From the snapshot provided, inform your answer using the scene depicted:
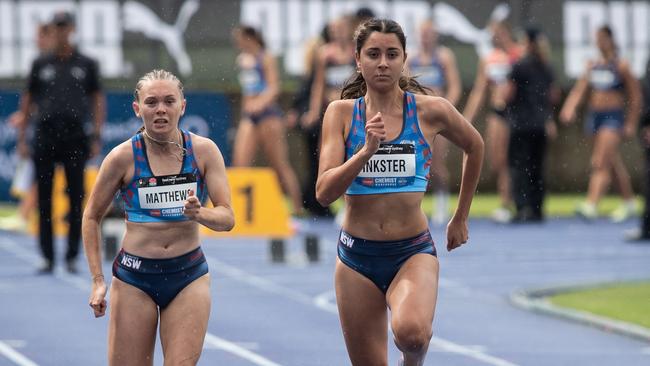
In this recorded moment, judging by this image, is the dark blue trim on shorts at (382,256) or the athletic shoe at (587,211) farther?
the athletic shoe at (587,211)

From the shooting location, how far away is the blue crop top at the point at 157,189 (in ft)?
22.8

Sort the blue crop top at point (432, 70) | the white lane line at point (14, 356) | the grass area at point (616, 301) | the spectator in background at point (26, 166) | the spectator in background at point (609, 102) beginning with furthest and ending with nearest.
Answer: the blue crop top at point (432, 70), the spectator in background at point (609, 102), the spectator in background at point (26, 166), the grass area at point (616, 301), the white lane line at point (14, 356)

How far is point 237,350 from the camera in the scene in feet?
34.2

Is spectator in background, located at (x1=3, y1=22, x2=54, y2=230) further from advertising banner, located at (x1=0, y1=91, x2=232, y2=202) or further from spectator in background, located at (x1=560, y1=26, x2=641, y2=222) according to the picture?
spectator in background, located at (x1=560, y1=26, x2=641, y2=222)

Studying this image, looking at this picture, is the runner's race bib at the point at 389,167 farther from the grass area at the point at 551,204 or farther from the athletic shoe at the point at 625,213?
the grass area at the point at 551,204

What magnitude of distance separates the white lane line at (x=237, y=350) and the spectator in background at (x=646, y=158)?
6.82 m

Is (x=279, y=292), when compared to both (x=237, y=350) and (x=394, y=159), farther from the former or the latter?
A: (x=394, y=159)

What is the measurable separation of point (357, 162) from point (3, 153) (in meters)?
17.0

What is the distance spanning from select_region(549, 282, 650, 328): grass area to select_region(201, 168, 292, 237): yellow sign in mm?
3719

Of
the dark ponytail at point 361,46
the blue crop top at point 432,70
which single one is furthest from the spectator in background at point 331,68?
the dark ponytail at point 361,46

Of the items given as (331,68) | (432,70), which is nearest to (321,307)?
(331,68)

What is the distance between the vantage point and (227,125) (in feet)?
78.4

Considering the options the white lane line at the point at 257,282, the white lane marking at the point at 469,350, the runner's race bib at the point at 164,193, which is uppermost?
the runner's race bib at the point at 164,193

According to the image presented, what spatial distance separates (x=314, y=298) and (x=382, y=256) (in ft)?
20.5
